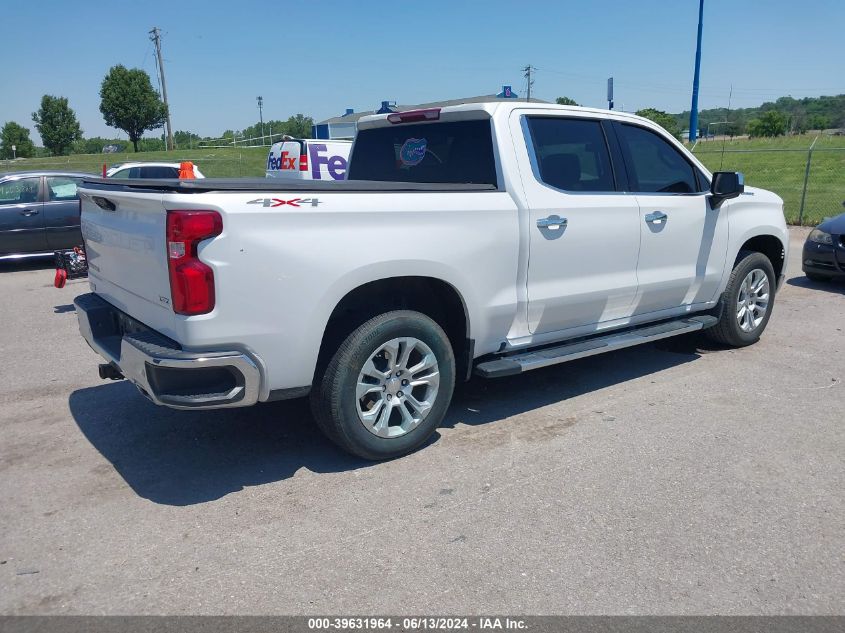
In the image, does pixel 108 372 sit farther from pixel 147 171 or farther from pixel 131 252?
pixel 147 171

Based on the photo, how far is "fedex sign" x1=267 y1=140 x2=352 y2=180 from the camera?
13305 millimetres

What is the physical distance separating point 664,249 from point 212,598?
4011 mm

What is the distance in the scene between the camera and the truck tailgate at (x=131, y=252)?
3.48 m

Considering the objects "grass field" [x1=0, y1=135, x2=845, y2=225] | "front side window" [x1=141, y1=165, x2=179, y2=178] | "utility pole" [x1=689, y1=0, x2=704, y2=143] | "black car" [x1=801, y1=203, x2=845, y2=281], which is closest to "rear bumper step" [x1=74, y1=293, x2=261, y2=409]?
"black car" [x1=801, y1=203, x2=845, y2=281]

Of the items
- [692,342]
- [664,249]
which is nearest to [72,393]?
[664,249]

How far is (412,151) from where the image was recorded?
5.23 meters

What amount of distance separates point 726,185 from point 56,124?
84211mm

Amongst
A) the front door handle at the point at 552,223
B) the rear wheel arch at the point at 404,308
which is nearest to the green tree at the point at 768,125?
the front door handle at the point at 552,223

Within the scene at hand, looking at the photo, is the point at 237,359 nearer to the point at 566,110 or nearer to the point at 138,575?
the point at 138,575

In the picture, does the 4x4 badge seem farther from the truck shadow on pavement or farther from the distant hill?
the distant hill

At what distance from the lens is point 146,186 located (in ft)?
12.7

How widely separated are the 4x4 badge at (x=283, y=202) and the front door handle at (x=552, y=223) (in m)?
1.58

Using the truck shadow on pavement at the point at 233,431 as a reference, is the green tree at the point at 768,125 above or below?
above

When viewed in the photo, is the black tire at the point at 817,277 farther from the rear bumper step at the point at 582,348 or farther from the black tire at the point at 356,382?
the black tire at the point at 356,382
